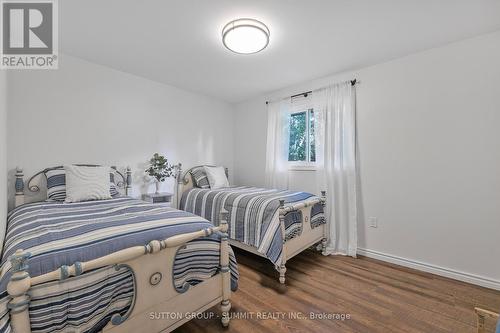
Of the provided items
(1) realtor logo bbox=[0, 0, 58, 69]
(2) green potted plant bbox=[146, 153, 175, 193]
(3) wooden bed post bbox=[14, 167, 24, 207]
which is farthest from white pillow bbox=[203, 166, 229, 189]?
(1) realtor logo bbox=[0, 0, 58, 69]

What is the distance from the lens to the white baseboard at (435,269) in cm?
206

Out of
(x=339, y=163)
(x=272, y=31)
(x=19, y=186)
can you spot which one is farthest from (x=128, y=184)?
(x=339, y=163)

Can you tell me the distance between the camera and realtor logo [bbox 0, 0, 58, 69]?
69.4 inches

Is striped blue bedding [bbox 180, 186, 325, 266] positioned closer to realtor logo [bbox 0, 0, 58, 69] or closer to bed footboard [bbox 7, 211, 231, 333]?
bed footboard [bbox 7, 211, 231, 333]

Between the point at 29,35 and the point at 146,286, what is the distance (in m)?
2.50

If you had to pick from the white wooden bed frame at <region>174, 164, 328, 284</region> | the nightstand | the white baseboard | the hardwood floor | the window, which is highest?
the window

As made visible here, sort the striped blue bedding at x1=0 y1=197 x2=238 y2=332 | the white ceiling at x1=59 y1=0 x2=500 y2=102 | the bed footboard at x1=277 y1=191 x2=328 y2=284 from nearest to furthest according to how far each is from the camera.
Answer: the striped blue bedding at x1=0 y1=197 x2=238 y2=332 → the white ceiling at x1=59 y1=0 x2=500 y2=102 → the bed footboard at x1=277 y1=191 x2=328 y2=284

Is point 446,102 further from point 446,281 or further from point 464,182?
point 446,281

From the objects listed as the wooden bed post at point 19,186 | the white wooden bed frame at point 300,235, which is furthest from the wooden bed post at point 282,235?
the wooden bed post at point 19,186

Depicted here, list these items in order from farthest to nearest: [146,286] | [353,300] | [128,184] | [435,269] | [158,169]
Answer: [158,169] < [128,184] < [435,269] < [353,300] < [146,286]

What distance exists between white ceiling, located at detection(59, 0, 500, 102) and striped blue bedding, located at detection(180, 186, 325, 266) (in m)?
1.61

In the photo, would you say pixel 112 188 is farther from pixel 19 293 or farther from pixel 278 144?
pixel 278 144

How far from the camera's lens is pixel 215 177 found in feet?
11.7

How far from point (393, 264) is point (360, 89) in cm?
211
